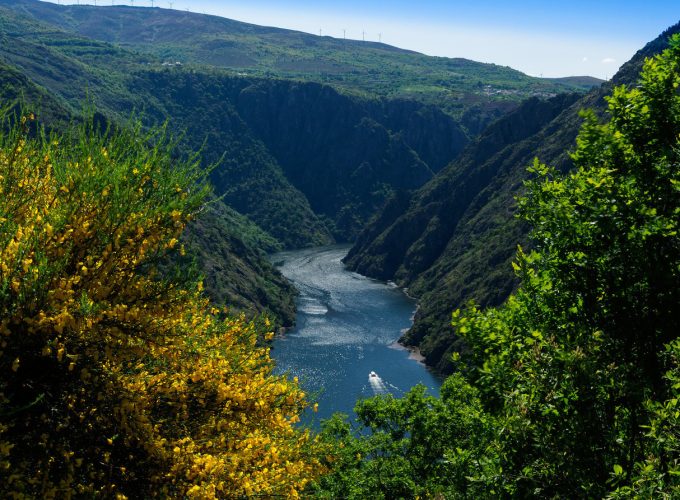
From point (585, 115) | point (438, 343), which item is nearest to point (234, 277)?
point (438, 343)

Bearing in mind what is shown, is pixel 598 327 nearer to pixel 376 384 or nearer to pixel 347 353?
pixel 376 384

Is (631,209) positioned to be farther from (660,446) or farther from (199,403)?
(199,403)

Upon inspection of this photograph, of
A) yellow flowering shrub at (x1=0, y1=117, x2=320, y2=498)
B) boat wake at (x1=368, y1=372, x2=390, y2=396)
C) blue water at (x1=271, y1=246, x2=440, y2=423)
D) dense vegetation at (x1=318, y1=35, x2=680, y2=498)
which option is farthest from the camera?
blue water at (x1=271, y1=246, x2=440, y2=423)

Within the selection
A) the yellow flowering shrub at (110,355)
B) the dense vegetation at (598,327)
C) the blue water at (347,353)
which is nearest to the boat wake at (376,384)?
the blue water at (347,353)

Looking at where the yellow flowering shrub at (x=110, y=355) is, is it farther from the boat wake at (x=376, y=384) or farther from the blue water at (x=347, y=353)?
the boat wake at (x=376, y=384)

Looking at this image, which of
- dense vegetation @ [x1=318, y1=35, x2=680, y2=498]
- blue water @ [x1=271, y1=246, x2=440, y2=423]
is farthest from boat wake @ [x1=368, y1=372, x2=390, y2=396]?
dense vegetation @ [x1=318, y1=35, x2=680, y2=498]

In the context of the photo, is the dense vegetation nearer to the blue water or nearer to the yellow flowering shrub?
the yellow flowering shrub
